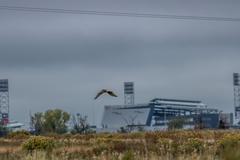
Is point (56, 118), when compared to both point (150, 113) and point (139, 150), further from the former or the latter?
point (139, 150)

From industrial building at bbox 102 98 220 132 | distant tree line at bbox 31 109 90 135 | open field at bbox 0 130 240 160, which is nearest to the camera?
open field at bbox 0 130 240 160

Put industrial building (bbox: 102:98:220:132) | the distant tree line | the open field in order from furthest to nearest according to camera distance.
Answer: industrial building (bbox: 102:98:220:132), the distant tree line, the open field

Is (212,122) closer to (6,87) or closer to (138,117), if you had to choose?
(138,117)

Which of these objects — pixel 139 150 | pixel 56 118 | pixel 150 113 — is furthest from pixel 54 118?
pixel 139 150

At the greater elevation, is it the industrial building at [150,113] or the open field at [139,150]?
the industrial building at [150,113]

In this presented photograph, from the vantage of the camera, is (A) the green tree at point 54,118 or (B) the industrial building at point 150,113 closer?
(A) the green tree at point 54,118

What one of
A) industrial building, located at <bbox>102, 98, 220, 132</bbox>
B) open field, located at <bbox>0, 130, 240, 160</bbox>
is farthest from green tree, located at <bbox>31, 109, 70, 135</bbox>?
open field, located at <bbox>0, 130, 240, 160</bbox>

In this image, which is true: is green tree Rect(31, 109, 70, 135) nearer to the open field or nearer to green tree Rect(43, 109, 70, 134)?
green tree Rect(43, 109, 70, 134)

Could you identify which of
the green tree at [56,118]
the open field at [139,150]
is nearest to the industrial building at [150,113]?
the green tree at [56,118]

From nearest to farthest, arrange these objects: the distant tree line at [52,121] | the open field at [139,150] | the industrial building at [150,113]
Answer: the open field at [139,150] < the distant tree line at [52,121] < the industrial building at [150,113]

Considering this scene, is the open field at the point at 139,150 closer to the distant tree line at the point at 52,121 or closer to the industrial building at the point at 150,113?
the distant tree line at the point at 52,121

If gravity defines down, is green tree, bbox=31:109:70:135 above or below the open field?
above

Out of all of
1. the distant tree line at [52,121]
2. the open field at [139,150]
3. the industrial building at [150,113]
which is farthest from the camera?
the industrial building at [150,113]

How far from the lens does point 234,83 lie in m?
181
